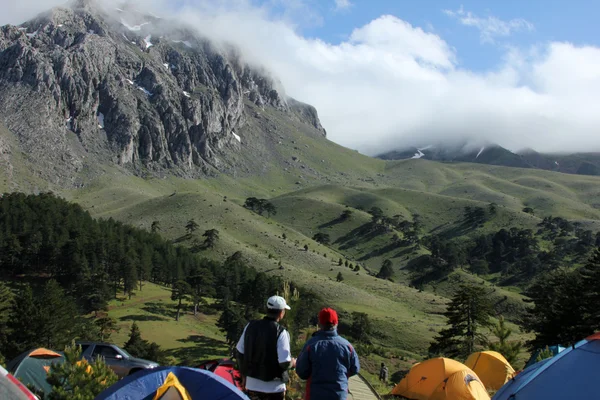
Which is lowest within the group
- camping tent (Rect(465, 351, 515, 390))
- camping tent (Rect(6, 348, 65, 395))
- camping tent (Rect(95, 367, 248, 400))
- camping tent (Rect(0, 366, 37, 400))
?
camping tent (Rect(6, 348, 65, 395))

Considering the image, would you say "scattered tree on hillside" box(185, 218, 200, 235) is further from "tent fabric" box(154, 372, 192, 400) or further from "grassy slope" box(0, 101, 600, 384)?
"tent fabric" box(154, 372, 192, 400)

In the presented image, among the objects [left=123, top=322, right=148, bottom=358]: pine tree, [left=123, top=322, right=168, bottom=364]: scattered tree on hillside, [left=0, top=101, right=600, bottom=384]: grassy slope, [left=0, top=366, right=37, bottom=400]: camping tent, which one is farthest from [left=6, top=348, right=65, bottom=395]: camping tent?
[left=0, top=101, right=600, bottom=384]: grassy slope

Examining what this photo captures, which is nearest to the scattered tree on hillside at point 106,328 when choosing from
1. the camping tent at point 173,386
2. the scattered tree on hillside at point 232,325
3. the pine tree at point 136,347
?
the pine tree at point 136,347

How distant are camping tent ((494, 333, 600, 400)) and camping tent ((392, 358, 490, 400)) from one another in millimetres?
3952

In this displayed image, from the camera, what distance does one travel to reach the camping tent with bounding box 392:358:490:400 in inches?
537

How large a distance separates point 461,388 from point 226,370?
23.4 ft

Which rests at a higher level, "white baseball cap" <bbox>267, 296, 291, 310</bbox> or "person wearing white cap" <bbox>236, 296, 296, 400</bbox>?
"white baseball cap" <bbox>267, 296, 291, 310</bbox>

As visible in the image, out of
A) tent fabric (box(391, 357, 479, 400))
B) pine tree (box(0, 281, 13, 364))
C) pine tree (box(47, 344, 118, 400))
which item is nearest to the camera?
pine tree (box(47, 344, 118, 400))

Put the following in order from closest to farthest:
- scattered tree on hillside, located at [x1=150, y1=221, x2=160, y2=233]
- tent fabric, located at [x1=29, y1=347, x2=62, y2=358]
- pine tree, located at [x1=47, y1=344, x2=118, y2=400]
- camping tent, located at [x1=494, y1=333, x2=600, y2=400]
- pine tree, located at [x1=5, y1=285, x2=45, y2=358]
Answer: camping tent, located at [x1=494, y1=333, x2=600, y2=400]
pine tree, located at [x1=47, y1=344, x2=118, y2=400]
tent fabric, located at [x1=29, y1=347, x2=62, y2=358]
pine tree, located at [x1=5, y1=285, x2=45, y2=358]
scattered tree on hillside, located at [x1=150, y1=221, x2=160, y2=233]

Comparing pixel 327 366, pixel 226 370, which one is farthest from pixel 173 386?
pixel 226 370

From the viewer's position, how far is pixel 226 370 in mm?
11719

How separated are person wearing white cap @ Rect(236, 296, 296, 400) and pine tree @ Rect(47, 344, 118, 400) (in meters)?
4.21

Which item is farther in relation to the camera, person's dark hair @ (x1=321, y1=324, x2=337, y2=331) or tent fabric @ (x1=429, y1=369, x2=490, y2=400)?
tent fabric @ (x1=429, y1=369, x2=490, y2=400)

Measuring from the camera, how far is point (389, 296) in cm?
9506
